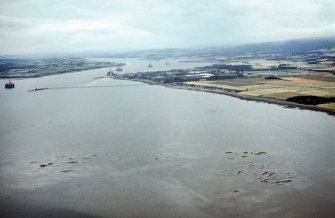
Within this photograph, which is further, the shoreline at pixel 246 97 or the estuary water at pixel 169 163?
the shoreline at pixel 246 97

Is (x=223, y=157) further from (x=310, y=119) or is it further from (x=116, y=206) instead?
(x=310, y=119)

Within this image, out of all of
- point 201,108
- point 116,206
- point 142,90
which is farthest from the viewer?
point 142,90

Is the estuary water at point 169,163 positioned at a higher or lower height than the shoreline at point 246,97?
lower

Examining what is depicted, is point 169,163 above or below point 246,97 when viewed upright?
below

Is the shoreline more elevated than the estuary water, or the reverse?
the shoreline

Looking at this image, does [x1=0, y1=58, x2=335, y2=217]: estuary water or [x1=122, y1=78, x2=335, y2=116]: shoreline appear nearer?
[x1=0, y1=58, x2=335, y2=217]: estuary water

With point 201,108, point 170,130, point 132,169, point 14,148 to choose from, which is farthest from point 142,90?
point 132,169

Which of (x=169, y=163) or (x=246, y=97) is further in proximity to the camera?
(x=246, y=97)

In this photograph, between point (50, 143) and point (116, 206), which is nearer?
point (116, 206)
